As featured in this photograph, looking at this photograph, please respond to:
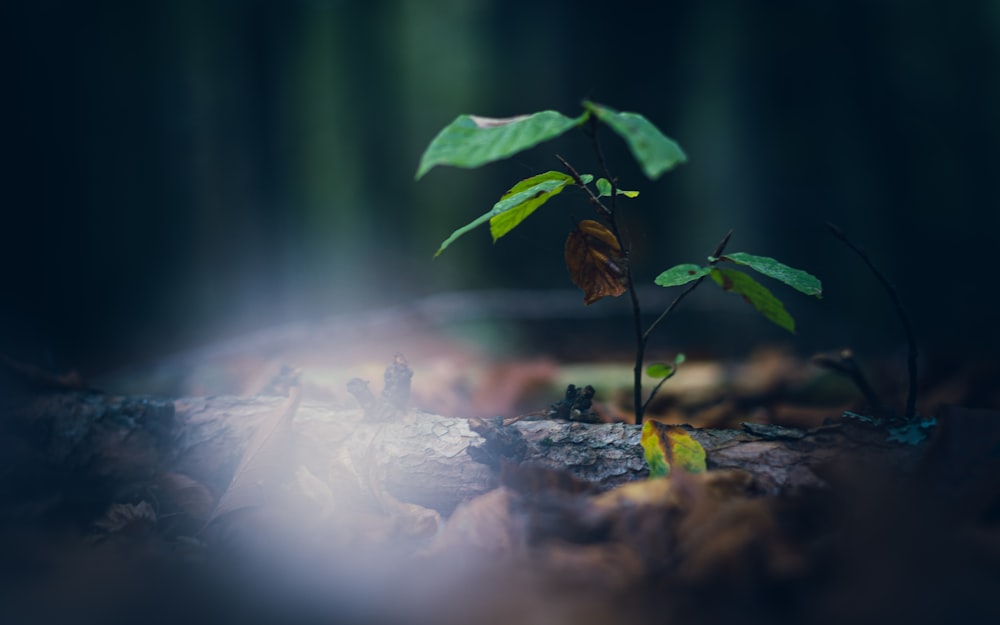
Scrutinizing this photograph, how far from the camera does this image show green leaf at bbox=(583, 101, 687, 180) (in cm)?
54

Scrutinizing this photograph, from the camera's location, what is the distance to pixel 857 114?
280cm

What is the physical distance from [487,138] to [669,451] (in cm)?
47

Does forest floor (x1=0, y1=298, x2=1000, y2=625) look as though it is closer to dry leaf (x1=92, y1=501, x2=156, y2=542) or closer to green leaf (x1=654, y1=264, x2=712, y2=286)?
dry leaf (x1=92, y1=501, x2=156, y2=542)

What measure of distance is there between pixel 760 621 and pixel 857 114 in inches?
121

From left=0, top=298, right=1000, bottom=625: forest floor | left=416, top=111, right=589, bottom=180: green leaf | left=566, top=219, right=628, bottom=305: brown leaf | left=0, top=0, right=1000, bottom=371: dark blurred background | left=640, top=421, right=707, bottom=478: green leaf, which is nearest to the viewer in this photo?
left=0, top=298, right=1000, bottom=625: forest floor

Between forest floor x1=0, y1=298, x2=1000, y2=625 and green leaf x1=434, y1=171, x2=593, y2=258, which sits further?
green leaf x1=434, y1=171, x2=593, y2=258

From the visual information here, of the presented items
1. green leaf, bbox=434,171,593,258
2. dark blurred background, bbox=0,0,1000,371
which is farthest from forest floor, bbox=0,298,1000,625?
dark blurred background, bbox=0,0,1000,371

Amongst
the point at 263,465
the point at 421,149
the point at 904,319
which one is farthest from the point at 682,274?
the point at 421,149

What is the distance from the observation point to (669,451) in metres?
0.74

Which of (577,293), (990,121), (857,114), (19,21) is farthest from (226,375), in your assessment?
(990,121)

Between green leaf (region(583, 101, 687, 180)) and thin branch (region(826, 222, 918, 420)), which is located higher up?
green leaf (region(583, 101, 687, 180))

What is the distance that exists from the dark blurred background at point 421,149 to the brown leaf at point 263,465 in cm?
190

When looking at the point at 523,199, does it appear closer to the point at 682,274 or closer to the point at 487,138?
the point at 487,138

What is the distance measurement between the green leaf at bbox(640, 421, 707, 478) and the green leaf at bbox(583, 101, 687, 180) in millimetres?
362
